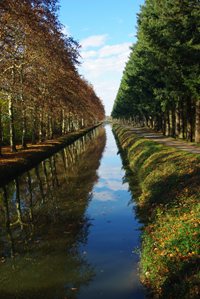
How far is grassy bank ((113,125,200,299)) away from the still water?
542mm

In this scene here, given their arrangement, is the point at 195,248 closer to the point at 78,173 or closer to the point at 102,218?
the point at 102,218

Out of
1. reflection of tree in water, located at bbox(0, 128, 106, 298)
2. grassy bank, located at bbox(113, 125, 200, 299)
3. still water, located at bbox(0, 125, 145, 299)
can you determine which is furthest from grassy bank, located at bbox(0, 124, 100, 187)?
grassy bank, located at bbox(113, 125, 200, 299)

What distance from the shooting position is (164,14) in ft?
68.8

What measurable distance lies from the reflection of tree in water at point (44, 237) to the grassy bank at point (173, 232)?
172cm

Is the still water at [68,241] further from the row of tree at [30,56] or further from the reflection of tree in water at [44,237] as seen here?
the row of tree at [30,56]

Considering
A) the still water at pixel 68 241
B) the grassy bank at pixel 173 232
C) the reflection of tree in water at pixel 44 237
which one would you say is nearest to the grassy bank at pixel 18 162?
the reflection of tree in water at pixel 44 237

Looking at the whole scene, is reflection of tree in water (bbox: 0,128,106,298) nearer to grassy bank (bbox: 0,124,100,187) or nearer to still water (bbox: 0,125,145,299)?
still water (bbox: 0,125,145,299)

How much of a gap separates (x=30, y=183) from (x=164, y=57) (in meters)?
16.6

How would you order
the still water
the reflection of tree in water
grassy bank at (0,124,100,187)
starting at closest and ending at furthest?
the still water, the reflection of tree in water, grassy bank at (0,124,100,187)

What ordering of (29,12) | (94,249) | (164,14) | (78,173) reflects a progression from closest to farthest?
1. (94,249)
2. (29,12)
3. (78,173)
4. (164,14)

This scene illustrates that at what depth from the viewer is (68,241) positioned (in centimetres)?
778

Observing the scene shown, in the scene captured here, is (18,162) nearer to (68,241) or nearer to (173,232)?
(68,241)

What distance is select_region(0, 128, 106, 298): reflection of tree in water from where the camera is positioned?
5797 mm

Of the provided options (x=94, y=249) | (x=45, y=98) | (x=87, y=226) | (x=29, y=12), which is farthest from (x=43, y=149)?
(x=94, y=249)
